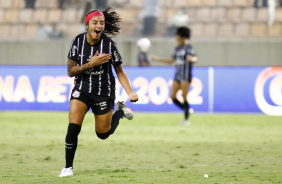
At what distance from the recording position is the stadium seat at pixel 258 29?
22.1 m

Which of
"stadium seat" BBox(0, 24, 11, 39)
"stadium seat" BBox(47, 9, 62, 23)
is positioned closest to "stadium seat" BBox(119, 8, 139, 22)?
"stadium seat" BBox(47, 9, 62, 23)

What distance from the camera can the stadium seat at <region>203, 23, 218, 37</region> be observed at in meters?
22.4

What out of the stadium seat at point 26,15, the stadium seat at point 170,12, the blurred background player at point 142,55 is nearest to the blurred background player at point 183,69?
the blurred background player at point 142,55

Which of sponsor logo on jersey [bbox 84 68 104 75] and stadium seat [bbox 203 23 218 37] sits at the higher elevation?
stadium seat [bbox 203 23 218 37]

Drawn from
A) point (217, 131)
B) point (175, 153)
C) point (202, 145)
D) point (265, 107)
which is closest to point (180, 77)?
point (217, 131)

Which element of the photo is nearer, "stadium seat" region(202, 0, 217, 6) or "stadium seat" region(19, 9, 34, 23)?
"stadium seat" region(202, 0, 217, 6)

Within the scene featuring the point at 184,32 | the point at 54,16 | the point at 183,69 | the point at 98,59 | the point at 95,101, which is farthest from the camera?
the point at 54,16

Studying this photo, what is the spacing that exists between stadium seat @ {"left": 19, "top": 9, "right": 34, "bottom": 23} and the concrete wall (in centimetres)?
79

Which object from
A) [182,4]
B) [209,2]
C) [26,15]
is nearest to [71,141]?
[182,4]

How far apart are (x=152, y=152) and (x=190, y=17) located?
12465mm


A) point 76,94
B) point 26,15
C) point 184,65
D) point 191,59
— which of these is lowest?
point 76,94

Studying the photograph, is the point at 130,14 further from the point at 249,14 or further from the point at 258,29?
the point at 258,29

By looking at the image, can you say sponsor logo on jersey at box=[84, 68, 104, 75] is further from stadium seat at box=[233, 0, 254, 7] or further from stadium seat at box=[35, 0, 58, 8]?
stadium seat at box=[35, 0, 58, 8]

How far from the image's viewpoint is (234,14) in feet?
73.3
